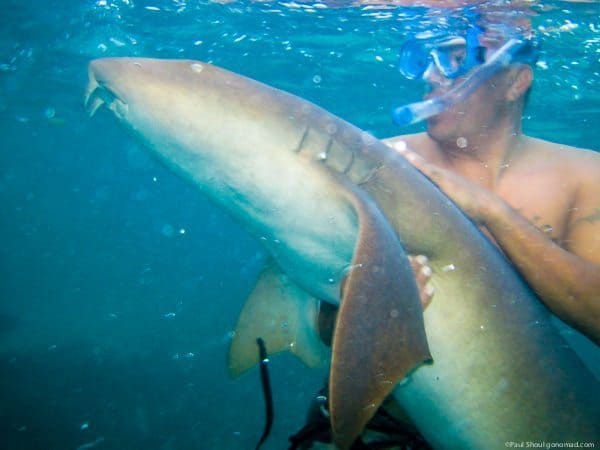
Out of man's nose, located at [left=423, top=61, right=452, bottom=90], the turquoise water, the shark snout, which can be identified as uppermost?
the shark snout

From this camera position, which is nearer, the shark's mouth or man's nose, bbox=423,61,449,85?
the shark's mouth

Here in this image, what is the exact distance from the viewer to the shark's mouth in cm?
250

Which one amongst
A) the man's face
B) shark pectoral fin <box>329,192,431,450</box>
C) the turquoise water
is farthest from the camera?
the turquoise water

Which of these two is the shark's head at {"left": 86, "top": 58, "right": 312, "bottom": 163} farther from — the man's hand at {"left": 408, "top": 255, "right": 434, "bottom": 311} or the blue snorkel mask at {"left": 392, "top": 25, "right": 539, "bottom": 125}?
the blue snorkel mask at {"left": 392, "top": 25, "right": 539, "bottom": 125}

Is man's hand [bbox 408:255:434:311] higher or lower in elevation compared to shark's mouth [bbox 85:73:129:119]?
lower

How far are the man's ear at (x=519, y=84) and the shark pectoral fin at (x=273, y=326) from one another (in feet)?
8.83

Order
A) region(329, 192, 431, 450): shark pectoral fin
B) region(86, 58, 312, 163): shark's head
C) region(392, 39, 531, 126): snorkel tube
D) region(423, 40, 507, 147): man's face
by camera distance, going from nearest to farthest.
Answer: region(329, 192, 431, 450): shark pectoral fin, region(86, 58, 312, 163): shark's head, region(392, 39, 531, 126): snorkel tube, region(423, 40, 507, 147): man's face

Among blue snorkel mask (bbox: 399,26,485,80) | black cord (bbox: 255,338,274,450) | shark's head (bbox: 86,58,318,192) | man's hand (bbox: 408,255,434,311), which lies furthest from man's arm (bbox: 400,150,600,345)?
black cord (bbox: 255,338,274,450)

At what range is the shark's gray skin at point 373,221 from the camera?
8.18 ft

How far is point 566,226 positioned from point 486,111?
123 cm

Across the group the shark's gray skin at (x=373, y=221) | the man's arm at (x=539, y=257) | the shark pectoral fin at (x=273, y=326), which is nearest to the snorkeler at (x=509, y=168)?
the man's arm at (x=539, y=257)

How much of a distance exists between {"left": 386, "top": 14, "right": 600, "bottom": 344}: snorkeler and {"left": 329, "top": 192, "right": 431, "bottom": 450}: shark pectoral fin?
0.94m

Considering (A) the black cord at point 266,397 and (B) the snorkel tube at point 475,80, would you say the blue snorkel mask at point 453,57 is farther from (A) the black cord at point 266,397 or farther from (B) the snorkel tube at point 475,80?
(A) the black cord at point 266,397

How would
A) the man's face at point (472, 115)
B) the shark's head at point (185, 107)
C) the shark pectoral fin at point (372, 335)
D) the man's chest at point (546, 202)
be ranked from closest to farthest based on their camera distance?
1. the shark pectoral fin at point (372, 335)
2. the shark's head at point (185, 107)
3. the man's chest at point (546, 202)
4. the man's face at point (472, 115)
